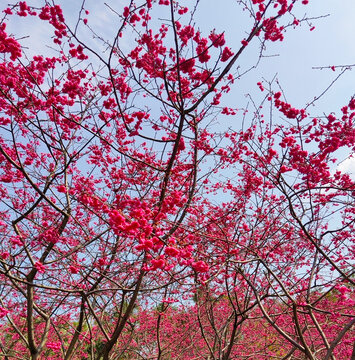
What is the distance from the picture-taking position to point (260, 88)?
5.86 m

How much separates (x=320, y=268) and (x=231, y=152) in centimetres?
294

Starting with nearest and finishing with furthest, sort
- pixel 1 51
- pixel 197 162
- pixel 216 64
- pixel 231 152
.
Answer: pixel 216 64
pixel 1 51
pixel 197 162
pixel 231 152

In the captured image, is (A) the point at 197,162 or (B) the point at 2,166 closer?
(A) the point at 197,162

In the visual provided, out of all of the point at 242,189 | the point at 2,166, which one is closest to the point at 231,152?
the point at 242,189

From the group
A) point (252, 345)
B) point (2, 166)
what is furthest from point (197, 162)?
point (252, 345)

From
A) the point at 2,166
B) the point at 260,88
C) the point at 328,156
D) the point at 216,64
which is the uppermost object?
the point at 260,88

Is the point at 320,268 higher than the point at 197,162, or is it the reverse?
the point at 197,162

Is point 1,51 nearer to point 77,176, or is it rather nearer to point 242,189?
point 77,176

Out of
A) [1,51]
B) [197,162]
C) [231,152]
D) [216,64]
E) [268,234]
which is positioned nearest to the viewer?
[216,64]

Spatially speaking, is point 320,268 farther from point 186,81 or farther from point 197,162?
point 186,81

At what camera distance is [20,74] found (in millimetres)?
5258

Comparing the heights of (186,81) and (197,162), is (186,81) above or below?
above

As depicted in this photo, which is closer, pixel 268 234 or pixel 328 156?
pixel 328 156

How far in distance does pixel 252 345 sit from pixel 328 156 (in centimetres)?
797
